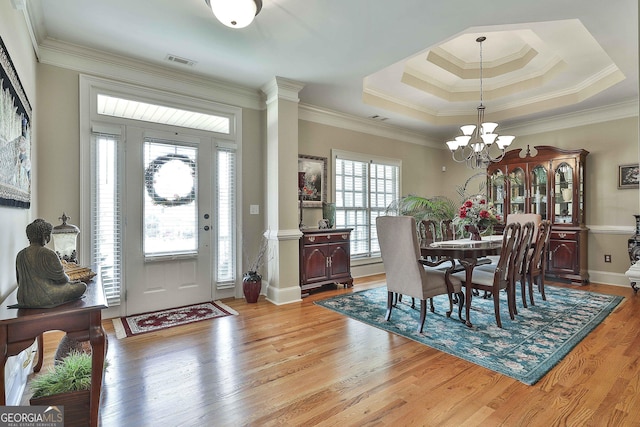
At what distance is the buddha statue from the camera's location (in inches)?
56.5

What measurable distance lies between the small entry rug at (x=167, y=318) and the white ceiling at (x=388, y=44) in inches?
109

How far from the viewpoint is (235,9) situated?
2336mm

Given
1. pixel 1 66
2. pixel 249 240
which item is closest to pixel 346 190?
pixel 249 240

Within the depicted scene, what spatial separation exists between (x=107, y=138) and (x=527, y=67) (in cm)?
538

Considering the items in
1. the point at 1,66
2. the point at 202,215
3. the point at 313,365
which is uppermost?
the point at 1,66

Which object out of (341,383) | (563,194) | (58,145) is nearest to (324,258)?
(341,383)

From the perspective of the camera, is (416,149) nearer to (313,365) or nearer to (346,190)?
(346,190)

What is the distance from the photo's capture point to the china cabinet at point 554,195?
4906 millimetres

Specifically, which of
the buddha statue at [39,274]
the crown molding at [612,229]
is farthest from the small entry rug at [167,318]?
the crown molding at [612,229]

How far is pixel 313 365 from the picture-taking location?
7.82 ft

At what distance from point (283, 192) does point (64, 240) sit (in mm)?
2270

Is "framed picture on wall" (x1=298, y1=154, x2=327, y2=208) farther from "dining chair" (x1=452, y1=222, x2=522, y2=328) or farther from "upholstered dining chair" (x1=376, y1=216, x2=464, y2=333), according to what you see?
"dining chair" (x1=452, y1=222, x2=522, y2=328)

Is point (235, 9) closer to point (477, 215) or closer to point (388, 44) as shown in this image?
point (388, 44)

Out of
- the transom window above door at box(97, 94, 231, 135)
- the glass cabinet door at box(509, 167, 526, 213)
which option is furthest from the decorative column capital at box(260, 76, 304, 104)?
the glass cabinet door at box(509, 167, 526, 213)
